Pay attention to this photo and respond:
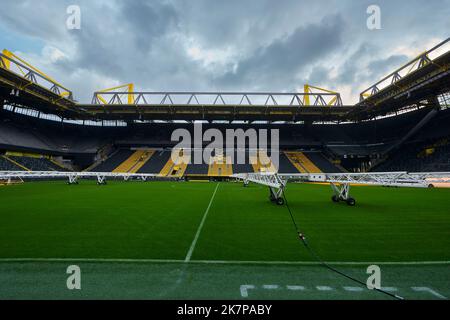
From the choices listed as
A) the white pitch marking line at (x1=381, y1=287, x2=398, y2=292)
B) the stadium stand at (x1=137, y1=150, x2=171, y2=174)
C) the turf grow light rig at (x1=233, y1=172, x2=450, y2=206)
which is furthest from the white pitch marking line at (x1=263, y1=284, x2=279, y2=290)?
the stadium stand at (x1=137, y1=150, x2=171, y2=174)

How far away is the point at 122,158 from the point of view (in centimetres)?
5088

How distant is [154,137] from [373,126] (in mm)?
53926

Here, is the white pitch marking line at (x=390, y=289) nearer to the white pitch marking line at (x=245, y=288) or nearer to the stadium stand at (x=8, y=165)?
the white pitch marking line at (x=245, y=288)

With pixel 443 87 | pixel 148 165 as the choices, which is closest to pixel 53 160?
pixel 148 165

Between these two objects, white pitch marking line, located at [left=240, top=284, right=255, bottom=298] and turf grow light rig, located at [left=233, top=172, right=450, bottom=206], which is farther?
turf grow light rig, located at [left=233, top=172, right=450, bottom=206]

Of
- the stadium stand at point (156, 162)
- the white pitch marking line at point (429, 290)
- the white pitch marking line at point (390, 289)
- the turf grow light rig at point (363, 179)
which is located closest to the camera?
the white pitch marking line at point (429, 290)

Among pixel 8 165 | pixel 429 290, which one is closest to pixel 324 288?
pixel 429 290

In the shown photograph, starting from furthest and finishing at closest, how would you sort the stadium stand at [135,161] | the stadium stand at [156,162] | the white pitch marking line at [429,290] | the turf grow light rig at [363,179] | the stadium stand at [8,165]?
the stadium stand at [135,161], the stadium stand at [156,162], the stadium stand at [8,165], the turf grow light rig at [363,179], the white pitch marking line at [429,290]

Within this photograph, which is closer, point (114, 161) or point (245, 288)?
point (245, 288)

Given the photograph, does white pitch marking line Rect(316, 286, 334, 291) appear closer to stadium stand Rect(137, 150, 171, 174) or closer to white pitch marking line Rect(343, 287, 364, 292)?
white pitch marking line Rect(343, 287, 364, 292)

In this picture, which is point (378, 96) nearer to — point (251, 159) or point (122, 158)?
point (251, 159)

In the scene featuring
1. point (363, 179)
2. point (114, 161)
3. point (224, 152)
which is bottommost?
point (363, 179)

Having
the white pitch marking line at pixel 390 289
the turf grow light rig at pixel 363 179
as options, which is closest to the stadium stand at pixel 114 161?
the turf grow light rig at pixel 363 179

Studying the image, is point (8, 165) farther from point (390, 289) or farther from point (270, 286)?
point (390, 289)
